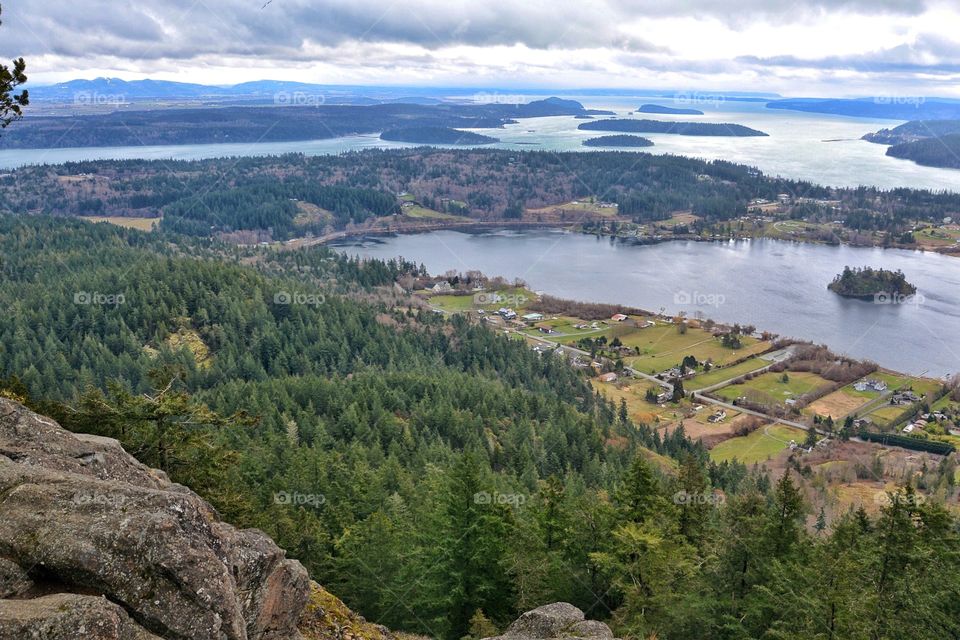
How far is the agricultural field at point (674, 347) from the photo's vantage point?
99.6 metres

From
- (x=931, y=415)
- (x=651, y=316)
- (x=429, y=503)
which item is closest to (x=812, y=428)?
(x=931, y=415)

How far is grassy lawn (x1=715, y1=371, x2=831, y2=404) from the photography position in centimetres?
8738

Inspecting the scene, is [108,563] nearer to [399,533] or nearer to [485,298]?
[399,533]

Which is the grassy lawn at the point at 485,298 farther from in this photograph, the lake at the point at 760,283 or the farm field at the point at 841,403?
the farm field at the point at 841,403

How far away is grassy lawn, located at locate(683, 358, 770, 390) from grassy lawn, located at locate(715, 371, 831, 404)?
2.21m

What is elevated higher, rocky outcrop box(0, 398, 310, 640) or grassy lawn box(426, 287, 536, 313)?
rocky outcrop box(0, 398, 310, 640)

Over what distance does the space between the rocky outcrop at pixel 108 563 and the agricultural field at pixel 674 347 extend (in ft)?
295

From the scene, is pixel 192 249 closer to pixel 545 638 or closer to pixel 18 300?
pixel 18 300

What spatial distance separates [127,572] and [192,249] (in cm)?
16918

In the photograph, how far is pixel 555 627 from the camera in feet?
51.9

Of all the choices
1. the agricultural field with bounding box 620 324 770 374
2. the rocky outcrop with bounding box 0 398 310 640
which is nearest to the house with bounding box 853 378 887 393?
the agricultural field with bounding box 620 324 770 374

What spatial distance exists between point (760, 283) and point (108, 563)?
151m

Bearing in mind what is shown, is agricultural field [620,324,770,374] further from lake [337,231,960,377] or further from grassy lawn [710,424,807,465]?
grassy lawn [710,424,807,465]

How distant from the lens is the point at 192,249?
165625mm
